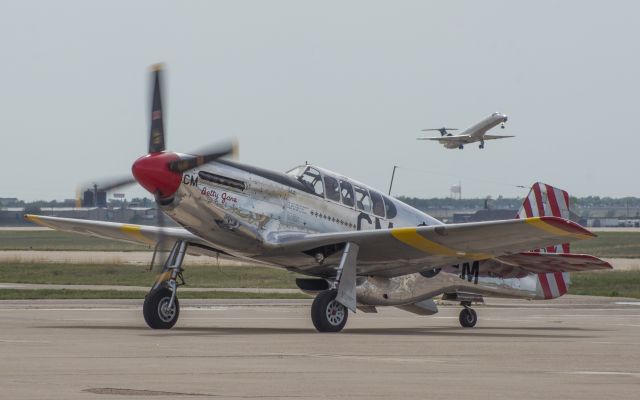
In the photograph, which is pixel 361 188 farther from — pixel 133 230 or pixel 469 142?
pixel 469 142

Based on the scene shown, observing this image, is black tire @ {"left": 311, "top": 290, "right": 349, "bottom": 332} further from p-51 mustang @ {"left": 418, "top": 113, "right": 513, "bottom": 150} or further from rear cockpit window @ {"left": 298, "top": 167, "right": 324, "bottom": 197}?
p-51 mustang @ {"left": 418, "top": 113, "right": 513, "bottom": 150}

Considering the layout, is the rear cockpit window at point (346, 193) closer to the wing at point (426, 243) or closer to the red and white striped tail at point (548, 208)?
the wing at point (426, 243)

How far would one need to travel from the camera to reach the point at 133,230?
25.6 meters

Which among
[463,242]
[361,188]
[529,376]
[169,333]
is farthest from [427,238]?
[529,376]

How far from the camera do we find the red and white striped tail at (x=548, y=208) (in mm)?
25797

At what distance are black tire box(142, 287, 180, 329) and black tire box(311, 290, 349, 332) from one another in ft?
7.99

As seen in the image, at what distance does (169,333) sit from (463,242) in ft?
17.3

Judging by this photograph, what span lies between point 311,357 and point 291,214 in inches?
289

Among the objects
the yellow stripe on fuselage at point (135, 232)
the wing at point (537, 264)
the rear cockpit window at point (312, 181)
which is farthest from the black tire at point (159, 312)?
A: the wing at point (537, 264)

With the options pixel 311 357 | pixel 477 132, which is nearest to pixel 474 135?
pixel 477 132

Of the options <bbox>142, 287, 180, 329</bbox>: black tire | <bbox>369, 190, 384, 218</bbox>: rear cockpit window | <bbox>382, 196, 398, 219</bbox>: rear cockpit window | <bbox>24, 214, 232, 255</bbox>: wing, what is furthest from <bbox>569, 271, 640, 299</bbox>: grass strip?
<bbox>142, 287, 180, 329</bbox>: black tire

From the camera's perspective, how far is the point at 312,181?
23.1 m

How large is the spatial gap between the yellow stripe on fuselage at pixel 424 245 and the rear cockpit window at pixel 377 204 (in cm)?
179

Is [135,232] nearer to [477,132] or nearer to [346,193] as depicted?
[346,193]
